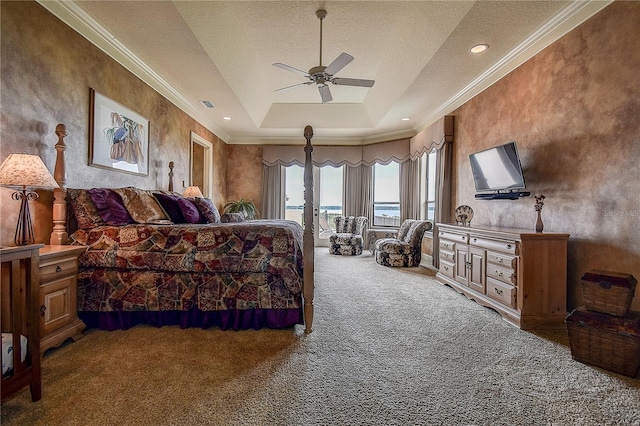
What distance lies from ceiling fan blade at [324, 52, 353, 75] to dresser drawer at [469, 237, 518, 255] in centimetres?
221

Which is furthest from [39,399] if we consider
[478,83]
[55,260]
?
[478,83]

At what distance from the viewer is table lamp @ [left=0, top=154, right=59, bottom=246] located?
1.84m

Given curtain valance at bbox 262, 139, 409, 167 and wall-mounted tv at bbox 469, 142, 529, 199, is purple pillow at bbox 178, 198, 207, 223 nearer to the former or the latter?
wall-mounted tv at bbox 469, 142, 529, 199

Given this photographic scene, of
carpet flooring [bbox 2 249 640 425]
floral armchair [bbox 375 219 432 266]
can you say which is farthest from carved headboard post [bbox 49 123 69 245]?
floral armchair [bbox 375 219 432 266]

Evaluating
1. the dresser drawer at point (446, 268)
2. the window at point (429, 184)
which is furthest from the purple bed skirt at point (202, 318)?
the window at point (429, 184)

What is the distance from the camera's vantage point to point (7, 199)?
2131 millimetres

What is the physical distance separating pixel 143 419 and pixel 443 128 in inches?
193

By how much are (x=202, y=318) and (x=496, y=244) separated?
8.84ft

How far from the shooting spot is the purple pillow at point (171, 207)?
10.2ft

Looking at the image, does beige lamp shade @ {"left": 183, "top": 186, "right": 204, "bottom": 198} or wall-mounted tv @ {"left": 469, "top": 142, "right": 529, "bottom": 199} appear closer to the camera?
wall-mounted tv @ {"left": 469, "top": 142, "right": 529, "bottom": 199}

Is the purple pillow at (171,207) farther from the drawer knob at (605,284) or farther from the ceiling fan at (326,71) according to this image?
the drawer knob at (605,284)

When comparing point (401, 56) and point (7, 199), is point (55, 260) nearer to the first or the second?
point (7, 199)

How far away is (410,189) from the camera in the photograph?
6227mm

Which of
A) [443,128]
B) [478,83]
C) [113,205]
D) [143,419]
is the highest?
[478,83]
